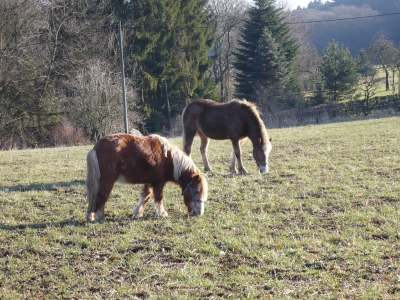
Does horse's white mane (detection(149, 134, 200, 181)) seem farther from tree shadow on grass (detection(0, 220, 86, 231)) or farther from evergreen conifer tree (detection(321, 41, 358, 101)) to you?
evergreen conifer tree (detection(321, 41, 358, 101))

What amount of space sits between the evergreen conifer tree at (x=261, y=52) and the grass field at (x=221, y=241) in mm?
29597

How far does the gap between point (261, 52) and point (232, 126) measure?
1140 inches

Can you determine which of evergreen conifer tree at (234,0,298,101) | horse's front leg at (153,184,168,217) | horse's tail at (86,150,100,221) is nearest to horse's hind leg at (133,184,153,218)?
horse's front leg at (153,184,168,217)

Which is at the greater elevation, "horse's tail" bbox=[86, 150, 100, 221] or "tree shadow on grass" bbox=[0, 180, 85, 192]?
"horse's tail" bbox=[86, 150, 100, 221]

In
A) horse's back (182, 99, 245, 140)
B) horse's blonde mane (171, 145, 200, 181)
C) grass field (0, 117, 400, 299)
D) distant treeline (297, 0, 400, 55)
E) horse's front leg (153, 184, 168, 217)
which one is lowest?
grass field (0, 117, 400, 299)

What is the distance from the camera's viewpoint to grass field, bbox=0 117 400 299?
4430 millimetres

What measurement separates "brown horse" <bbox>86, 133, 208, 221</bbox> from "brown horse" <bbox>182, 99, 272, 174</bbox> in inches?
147

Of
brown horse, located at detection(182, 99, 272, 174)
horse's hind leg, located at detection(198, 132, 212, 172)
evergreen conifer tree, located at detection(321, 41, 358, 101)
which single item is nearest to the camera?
brown horse, located at detection(182, 99, 272, 174)

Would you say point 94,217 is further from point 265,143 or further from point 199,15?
point 199,15

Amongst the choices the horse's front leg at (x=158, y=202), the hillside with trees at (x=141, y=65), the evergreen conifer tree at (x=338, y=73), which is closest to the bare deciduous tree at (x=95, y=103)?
the hillside with trees at (x=141, y=65)

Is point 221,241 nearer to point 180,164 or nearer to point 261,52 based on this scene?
point 180,164

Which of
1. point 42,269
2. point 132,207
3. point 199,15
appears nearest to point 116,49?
point 199,15

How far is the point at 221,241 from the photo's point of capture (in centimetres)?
572

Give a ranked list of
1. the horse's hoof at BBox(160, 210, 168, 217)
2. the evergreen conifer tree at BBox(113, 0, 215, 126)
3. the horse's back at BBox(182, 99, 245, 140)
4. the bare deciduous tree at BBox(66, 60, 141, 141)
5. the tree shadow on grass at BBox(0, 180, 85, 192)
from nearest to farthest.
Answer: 1. the horse's hoof at BBox(160, 210, 168, 217)
2. the tree shadow on grass at BBox(0, 180, 85, 192)
3. the horse's back at BBox(182, 99, 245, 140)
4. the bare deciduous tree at BBox(66, 60, 141, 141)
5. the evergreen conifer tree at BBox(113, 0, 215, 126)
